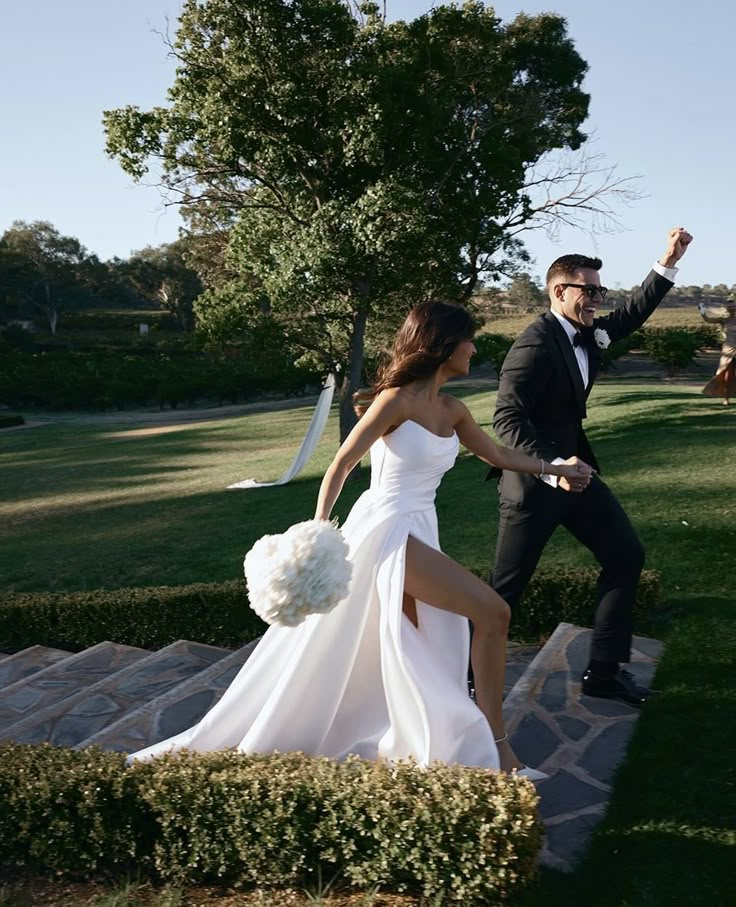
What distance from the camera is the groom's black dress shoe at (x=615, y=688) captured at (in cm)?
473

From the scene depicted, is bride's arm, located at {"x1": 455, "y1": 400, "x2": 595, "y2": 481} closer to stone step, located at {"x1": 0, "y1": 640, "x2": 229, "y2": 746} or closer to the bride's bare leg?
the bride's bare leg

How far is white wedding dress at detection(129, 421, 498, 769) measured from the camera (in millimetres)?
3797

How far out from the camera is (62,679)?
6.34m

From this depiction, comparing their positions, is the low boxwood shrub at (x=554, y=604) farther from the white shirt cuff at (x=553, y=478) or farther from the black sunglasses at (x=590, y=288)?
the black sunglasses at (x=590, y=288)

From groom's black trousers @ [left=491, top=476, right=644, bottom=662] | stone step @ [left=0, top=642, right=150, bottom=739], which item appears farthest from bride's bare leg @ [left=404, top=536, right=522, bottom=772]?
stone step @ [left=0, top=642, right=150, bottom=739]

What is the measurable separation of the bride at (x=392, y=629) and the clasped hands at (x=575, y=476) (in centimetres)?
50

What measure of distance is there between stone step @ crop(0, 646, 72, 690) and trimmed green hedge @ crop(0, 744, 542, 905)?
331 centimetres

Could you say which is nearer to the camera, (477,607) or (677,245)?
(477,607)

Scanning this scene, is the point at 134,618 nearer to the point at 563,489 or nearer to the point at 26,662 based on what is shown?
the point at 26,662

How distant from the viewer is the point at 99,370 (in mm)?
46719

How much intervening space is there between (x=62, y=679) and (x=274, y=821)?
3.60 metres

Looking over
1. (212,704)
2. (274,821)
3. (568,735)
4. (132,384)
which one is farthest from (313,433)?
(132,384)

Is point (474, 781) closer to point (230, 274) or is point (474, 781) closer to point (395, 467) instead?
point (395, 467)

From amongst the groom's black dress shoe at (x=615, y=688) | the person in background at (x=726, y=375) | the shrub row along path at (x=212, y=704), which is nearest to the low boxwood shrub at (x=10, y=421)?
the person in background at (x=726, y=375)
